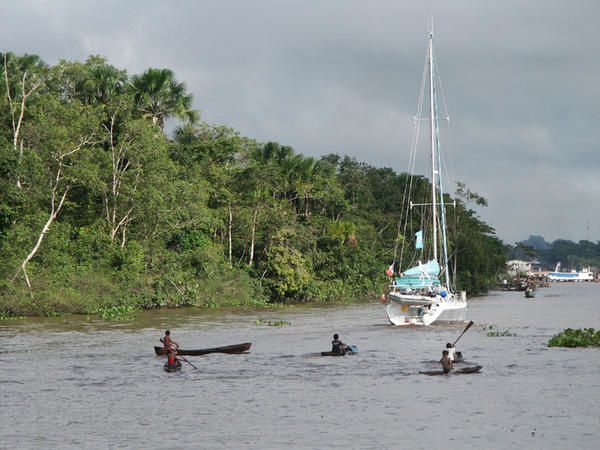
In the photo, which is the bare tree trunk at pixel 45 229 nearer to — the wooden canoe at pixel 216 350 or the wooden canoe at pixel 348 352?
the wooden canoe at pixel 216 350

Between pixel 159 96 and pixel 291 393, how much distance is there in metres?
43.2

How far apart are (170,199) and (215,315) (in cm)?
830

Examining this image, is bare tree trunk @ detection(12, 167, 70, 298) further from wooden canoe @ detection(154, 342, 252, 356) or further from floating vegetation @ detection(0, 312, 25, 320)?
wooden canoe @ detection(154, 342, 252, 356)

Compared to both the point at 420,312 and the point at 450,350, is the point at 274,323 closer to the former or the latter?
the point at 420,312

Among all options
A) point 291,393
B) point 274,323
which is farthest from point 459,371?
point 274,323

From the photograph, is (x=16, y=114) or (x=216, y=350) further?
(x=16, y=114)

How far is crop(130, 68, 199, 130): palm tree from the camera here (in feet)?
213

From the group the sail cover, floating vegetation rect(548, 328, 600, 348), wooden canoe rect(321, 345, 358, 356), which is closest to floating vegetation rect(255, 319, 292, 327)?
the sail cover

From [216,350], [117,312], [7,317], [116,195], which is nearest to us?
[216,350]

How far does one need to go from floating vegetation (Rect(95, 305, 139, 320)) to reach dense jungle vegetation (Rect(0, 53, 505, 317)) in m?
0.51

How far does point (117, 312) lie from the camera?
53.8 meters

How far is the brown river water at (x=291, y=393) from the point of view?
20.1 metres

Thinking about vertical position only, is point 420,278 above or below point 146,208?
below

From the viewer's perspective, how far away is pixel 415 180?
4405 inches
